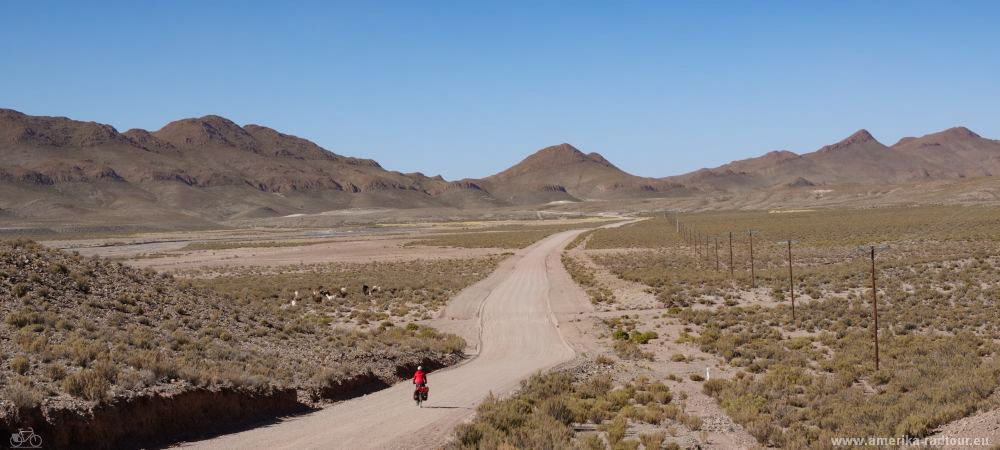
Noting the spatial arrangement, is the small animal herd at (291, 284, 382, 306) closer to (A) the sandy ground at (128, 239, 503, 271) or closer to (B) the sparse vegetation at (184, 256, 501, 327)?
(B) the sparse vegetation at (184, 256, 501, 327)

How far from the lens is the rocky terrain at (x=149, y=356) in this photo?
12.4 metres

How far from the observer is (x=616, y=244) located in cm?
8819

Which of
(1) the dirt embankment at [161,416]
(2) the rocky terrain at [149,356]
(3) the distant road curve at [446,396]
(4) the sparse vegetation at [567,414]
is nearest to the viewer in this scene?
(1) the dirt embankment at [161,416]

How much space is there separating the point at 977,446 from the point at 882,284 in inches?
1145

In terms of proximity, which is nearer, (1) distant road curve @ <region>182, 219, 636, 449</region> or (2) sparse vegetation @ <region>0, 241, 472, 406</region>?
(1) distant road curve @ <region>182, 219, 636, 449</region>

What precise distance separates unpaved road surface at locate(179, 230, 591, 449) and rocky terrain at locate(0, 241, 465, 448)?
908 millimetres

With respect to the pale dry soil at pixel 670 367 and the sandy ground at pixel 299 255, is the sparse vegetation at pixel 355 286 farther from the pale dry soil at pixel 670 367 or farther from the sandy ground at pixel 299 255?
the pale dry soil at pixel 670 367

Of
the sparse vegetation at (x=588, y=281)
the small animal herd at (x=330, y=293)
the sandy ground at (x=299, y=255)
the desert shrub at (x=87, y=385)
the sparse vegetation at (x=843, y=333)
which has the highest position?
the desert shrub at (x=87, y=385)

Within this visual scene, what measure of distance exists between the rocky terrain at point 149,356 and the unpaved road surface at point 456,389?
91cm

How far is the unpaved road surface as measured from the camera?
13.4m

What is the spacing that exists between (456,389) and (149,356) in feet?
23.5

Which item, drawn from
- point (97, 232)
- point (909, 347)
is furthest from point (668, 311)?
point (97, 232)

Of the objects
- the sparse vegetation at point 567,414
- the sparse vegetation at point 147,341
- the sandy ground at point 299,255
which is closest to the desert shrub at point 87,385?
the sparse vegetation at point 147,341

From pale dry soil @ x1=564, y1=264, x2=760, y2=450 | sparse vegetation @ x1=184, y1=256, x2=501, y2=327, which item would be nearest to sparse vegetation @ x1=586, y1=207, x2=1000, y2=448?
pale dry soil @ x1=564, y1=264, x2=760, y2=450
